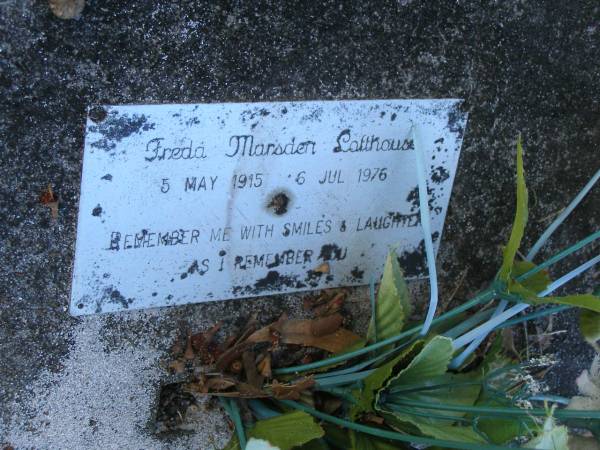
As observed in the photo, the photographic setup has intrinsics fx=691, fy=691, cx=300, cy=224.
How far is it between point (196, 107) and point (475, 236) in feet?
1.69

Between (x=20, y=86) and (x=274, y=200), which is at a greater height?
(x=20, y=86)

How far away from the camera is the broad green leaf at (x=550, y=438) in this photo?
27.7 inches

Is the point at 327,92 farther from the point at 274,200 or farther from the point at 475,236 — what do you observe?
the point at 475,236

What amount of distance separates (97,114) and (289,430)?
1.54ft

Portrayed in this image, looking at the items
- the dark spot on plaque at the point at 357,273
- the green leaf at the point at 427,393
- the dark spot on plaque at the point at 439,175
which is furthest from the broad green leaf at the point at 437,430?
the dark spot on plaque at the point at 439,175

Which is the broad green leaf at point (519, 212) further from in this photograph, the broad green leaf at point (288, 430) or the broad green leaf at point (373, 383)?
the broad green leaf at point (288, 430)

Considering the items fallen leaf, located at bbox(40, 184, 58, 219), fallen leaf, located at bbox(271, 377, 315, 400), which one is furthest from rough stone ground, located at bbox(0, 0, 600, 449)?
fallen leaf, located at bbox(271, 377, 315, 400)

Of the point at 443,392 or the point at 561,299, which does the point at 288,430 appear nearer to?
the point at 443,392

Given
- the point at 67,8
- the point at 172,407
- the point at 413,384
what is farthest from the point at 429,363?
the point at 67,8

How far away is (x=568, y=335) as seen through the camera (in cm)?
127

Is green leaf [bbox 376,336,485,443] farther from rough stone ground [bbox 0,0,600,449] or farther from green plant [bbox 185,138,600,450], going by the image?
rough stone ground [bbox 0,0,600,449]

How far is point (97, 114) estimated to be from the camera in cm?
83

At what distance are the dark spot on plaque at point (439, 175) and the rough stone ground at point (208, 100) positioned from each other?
0.11 ft

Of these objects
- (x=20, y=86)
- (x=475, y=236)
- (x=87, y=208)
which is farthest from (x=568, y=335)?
(x=20, y=86)
